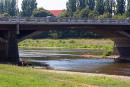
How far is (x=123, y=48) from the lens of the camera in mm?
Result: 81125

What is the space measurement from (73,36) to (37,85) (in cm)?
12351

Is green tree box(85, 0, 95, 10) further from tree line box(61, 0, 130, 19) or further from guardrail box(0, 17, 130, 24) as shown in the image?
guardrail box(0, 17, 130, 24)

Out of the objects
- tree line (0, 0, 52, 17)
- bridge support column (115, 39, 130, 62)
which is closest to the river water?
bridge support column (115, 39, 130, 62)

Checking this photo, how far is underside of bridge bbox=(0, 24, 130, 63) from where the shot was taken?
6619cm

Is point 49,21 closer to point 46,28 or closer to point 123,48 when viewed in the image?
point 46,28

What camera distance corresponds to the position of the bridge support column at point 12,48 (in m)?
65.6

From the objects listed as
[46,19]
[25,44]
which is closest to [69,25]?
[46,19]

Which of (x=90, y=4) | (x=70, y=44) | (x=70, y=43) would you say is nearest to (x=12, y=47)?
(x=70, y=44)

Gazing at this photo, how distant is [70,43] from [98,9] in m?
28.0

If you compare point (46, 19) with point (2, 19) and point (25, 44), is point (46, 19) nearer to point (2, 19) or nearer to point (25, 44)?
point (2, 19)

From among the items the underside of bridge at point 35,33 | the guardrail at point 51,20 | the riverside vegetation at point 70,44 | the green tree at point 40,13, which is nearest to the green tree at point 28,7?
the green tree at point 40,13

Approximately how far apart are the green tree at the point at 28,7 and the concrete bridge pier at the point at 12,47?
114 metres

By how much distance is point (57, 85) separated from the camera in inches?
1083

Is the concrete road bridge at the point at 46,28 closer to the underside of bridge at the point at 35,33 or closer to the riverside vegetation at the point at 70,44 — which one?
the underside of bridge at the point at 35,33
